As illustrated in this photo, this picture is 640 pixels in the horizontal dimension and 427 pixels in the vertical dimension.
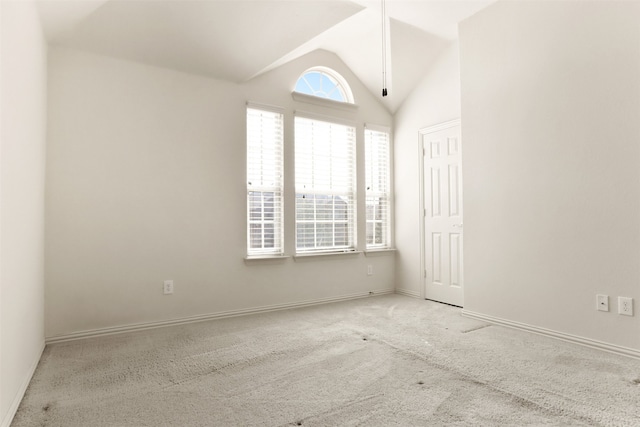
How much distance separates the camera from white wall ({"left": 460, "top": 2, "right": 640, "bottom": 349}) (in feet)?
9.01

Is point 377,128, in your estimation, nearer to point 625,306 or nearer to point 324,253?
point 324,253

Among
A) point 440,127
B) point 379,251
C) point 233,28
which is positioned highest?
point 233,28

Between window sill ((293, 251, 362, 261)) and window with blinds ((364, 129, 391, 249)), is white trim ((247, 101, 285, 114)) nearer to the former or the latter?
window with blinds ((364, 129, 391, 249))

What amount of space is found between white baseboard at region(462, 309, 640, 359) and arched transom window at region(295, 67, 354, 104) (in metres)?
2.88

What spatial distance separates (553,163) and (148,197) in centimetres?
346

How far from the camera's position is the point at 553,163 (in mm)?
3141

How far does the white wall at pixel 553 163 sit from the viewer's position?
275 centimetres

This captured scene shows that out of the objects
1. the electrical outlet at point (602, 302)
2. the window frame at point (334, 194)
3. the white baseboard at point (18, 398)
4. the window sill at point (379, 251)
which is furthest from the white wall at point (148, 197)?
the electrical outlet at point (602, 302)

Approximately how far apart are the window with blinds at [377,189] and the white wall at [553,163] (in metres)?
1.36

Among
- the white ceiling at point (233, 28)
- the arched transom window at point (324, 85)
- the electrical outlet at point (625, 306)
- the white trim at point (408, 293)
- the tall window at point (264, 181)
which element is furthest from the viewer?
the white trim at point (408, 293)

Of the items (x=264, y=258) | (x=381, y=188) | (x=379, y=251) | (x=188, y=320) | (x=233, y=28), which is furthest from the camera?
(x=381, y=188)

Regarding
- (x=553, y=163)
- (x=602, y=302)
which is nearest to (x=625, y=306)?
(x=602, y=302)

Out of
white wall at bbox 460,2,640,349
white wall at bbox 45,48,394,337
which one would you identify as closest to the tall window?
white wall at bbox 45,48,394,337

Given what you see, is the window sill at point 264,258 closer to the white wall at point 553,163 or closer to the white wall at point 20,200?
the white wall at point 20,200
